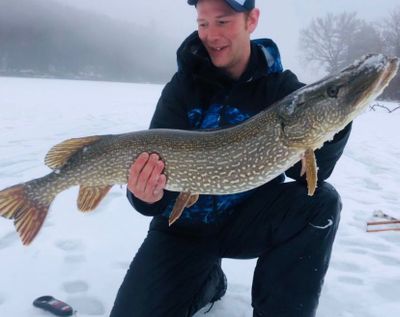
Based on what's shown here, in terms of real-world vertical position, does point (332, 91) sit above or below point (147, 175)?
above

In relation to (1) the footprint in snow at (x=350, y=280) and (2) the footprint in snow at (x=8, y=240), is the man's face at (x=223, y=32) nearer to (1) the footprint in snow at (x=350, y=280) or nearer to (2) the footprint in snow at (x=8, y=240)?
(1) the footprint in snow at (x=350, y=280)

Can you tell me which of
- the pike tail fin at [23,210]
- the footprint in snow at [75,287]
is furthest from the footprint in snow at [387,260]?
the pike tail fin at [23,210]

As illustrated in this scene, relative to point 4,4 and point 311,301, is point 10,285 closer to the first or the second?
point 311,301

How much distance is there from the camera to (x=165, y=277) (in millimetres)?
1843

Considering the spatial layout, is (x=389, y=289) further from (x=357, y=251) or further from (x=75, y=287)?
(x=75, y=287)

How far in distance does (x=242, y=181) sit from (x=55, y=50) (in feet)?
175

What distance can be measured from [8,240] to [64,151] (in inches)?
34.7

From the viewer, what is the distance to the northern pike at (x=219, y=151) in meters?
1.69

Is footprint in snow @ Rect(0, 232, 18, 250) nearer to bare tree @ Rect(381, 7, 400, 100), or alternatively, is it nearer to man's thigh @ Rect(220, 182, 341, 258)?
man's thigh @ Rect(220, 182, 341, 258)

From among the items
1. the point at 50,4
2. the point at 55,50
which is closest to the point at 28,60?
the point at 55,50

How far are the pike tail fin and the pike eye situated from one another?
4.71 feet

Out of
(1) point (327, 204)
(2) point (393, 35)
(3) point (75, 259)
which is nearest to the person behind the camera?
(1) point (327, 204)

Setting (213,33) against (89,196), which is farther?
(213,33)

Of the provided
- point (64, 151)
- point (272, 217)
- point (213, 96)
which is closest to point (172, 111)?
point (213, 96)
